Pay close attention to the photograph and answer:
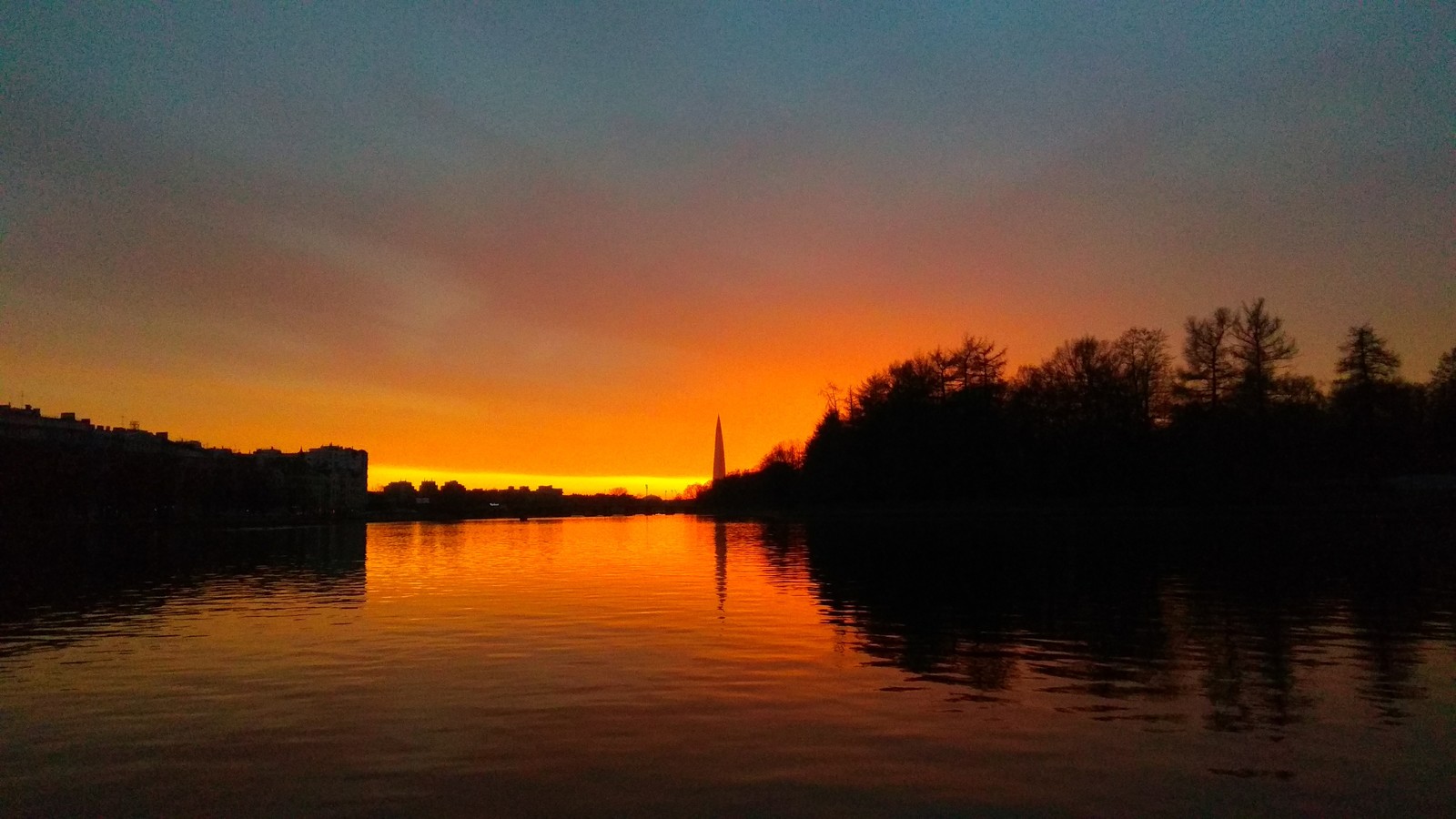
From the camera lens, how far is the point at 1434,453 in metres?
94.3

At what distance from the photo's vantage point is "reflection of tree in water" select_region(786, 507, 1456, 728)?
16219 millimetres

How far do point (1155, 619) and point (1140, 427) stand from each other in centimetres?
8654

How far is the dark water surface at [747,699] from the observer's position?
1061 centimetres

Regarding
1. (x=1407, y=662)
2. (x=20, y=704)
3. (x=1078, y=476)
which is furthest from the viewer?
(x=1078, y=476)

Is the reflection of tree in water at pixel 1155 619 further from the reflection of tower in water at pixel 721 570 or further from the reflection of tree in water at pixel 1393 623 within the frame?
the reflection of tower in water at pixel 721 570

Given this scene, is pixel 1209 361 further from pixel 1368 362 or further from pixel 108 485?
pixel 108 485

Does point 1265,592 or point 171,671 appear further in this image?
point 1265,592

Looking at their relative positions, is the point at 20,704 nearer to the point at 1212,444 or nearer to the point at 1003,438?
the point at 1212,444

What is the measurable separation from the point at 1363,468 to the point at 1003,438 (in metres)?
36.5

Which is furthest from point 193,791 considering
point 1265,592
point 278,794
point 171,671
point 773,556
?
point 773,556

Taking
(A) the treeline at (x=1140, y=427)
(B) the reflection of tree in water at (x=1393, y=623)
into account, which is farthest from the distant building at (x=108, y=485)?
(B) the reflection of tree in water at (x=1393, y=623)

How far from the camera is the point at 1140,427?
10344 centimetres

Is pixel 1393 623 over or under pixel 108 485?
under

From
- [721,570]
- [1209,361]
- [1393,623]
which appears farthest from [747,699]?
[1209,361]
